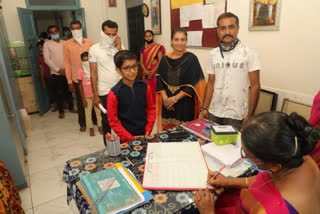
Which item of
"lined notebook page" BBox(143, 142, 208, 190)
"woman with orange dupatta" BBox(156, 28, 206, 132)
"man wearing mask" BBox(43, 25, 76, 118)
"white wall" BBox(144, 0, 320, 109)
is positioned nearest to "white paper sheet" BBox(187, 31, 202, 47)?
"white wall" BBox(144, 0, 320, 109)

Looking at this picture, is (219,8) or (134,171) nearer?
(134,171)

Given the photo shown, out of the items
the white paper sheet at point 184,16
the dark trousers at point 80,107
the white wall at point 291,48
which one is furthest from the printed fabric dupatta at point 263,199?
the dark trousers at point 80,107

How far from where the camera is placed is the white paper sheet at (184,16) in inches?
125

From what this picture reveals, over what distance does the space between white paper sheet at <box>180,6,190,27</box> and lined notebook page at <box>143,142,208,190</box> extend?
97.2 inches

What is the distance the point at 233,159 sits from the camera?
3.68ft

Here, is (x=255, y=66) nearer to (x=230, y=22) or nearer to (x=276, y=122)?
(x=230, y=22)

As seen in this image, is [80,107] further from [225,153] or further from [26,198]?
→ [225,153]

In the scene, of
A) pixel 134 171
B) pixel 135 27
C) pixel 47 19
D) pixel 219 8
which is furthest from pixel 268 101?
pixel 47 19

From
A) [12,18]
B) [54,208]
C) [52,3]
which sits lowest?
[54,208]

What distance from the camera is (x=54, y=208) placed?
6.33 feet

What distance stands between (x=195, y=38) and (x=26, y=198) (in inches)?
113

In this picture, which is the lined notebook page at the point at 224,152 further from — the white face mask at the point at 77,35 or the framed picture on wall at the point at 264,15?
the white face mask at the point at 77,35

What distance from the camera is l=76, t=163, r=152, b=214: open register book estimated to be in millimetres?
858

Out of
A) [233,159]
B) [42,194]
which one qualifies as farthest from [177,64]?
[42,194]
